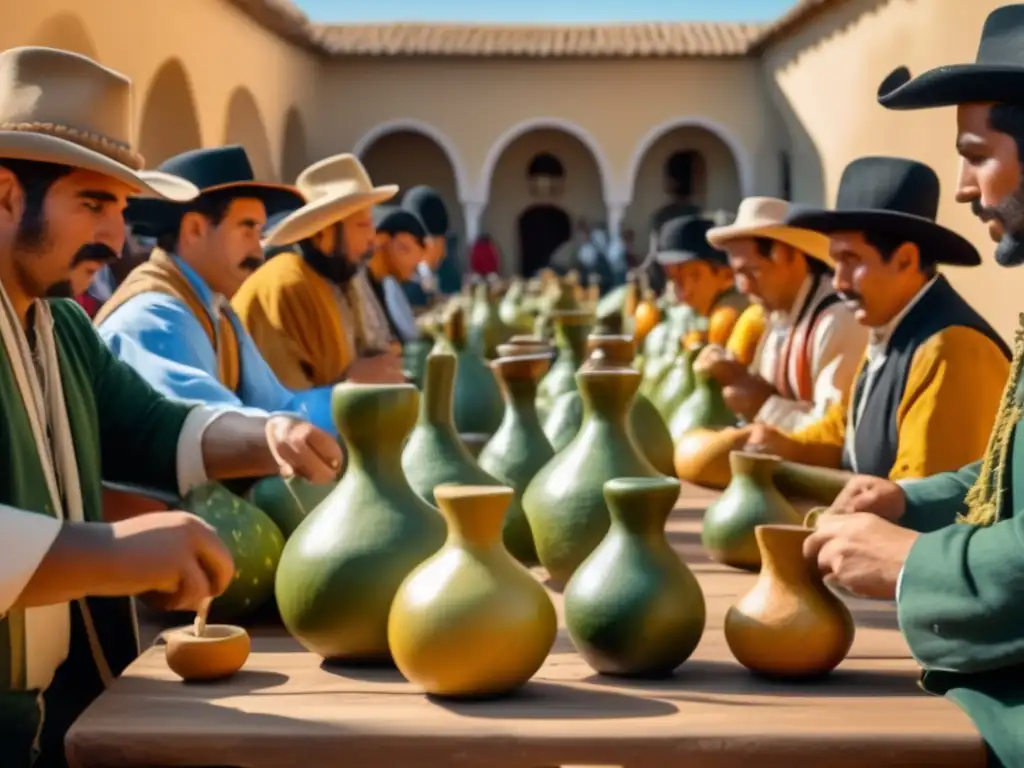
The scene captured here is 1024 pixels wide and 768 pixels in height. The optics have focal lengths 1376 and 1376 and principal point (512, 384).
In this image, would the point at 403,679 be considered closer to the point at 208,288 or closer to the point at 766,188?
the point at 208,288

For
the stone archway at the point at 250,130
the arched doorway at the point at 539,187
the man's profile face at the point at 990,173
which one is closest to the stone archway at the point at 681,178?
the arched doorway at the point at 539,187

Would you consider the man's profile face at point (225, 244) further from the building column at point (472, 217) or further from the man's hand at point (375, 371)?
the building column at point (472, 217)

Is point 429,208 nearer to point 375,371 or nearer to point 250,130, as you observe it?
point 375,371

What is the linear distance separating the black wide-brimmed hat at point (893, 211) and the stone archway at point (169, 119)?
11.5m

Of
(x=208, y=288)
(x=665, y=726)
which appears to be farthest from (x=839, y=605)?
(x=208, y=288)

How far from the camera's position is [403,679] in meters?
1.72

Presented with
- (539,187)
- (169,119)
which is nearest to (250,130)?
(169,119)

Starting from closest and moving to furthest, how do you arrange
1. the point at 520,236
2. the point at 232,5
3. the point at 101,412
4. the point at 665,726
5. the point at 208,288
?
the point at 665,726, the point at 101,412, the point at 208,288, the point at 232,5, the point at 520,236

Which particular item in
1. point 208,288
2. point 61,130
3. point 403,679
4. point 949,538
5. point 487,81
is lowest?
point 403,679

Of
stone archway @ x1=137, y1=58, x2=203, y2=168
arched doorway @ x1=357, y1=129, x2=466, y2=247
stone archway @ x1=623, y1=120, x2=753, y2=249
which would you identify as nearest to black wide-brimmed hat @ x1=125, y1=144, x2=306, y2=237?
stone archway @ x1=137, y1=58, x2=203, y2=168

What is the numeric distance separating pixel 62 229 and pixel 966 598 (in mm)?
1257

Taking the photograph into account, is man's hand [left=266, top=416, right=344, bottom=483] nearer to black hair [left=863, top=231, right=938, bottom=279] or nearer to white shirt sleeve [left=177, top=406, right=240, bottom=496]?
white shirt sleeve [left=177, top=406, right=240, bottom=496]

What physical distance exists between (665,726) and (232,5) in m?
14.5

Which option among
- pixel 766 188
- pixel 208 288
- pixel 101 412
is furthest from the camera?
pixel 766 188
